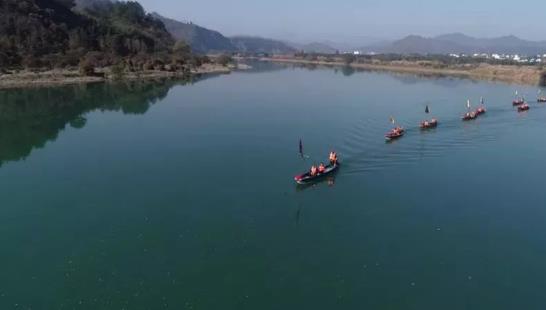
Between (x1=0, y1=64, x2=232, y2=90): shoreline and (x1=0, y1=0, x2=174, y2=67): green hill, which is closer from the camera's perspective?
(x1=0, y1=64, x2=232, y2=90): shoreline

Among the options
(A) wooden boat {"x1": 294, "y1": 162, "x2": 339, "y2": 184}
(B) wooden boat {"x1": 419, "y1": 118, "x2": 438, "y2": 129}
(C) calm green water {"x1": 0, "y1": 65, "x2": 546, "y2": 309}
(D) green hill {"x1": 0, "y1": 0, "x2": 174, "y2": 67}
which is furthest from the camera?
(D) green hill {"x1": 0, "y1": 0, "x2": 174, "y2": 67}

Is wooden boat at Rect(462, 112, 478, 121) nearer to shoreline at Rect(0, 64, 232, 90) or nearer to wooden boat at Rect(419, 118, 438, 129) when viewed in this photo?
wooden boat at Rect(419, 118, 438, 129)

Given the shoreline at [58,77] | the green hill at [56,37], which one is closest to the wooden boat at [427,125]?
the shoreline at [58,77]

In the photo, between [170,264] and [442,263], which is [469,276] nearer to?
[442,263]

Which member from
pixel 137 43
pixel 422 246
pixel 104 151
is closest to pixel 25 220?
pixel 104 151

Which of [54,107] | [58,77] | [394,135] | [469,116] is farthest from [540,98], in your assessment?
[58,77]

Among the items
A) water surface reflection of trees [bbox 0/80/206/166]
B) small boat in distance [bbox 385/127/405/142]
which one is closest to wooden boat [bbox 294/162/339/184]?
small boat in distance [bbox 385/127/405/142]

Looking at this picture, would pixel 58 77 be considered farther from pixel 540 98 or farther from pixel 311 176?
pixel 540 98

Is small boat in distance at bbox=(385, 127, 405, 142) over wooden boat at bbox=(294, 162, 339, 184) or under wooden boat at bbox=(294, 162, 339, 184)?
over

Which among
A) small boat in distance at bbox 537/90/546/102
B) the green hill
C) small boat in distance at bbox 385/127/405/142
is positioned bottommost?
small boat in distance at bbox 385/127/405/142

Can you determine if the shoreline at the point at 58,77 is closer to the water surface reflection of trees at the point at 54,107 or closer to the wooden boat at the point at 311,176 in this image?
the water surface reflection of trees at the point at 54,107
